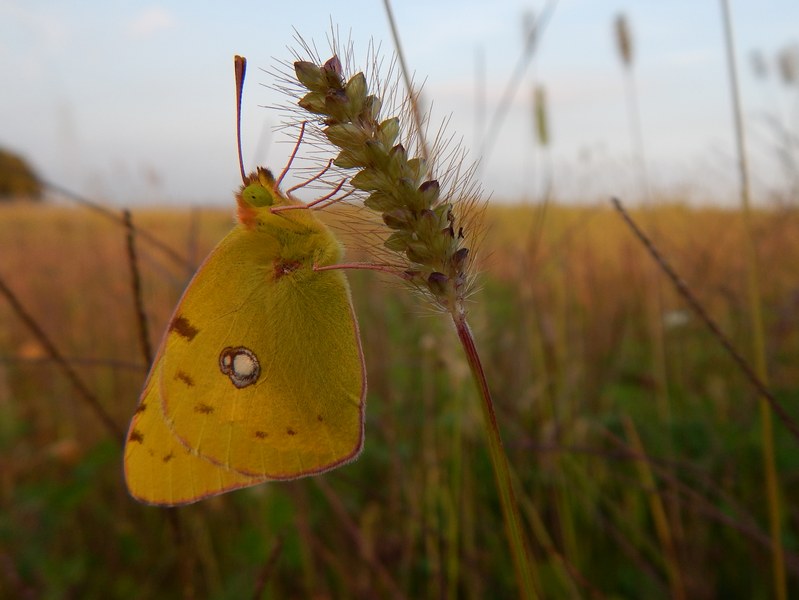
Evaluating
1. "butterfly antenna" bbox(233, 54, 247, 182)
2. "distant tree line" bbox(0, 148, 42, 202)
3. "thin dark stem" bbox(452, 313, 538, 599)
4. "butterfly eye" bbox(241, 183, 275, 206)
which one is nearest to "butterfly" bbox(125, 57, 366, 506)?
"butterfly eye" bbox(241, 183, 275, 206)

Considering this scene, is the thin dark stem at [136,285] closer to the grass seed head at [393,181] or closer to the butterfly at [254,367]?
the butterfly at [254,367]

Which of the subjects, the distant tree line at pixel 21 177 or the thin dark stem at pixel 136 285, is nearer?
the thin dark stem at pixel 136 285

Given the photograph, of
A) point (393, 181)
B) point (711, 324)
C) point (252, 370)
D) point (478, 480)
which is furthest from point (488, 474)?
point (393, 181)

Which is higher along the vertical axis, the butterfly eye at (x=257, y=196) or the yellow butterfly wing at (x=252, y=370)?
the butterfly eye at (x=257, y=196)

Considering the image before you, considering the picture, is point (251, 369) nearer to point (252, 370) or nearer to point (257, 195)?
point (252, 370)

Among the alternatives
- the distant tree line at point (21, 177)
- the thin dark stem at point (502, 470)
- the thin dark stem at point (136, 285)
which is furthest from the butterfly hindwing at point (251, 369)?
the thin dark stem at point (502, 470)

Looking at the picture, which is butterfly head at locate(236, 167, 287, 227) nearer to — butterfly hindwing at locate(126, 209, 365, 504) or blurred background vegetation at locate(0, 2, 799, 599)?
butterfly hindwing at locate(126, 209, 365, 504)

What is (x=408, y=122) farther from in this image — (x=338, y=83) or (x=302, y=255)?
(x=302, y=255)
